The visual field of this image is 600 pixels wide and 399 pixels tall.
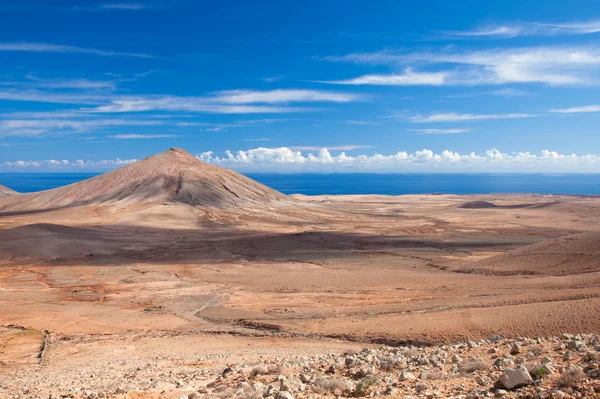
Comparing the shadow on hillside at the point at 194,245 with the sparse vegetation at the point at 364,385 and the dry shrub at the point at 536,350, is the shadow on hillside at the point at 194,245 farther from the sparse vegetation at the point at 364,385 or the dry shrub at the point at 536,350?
the sparse vegetation at the point at 364,385

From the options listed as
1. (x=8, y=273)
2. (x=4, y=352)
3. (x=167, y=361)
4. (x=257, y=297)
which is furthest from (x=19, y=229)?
(x=167, y=361)

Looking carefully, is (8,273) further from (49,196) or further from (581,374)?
(49,196)

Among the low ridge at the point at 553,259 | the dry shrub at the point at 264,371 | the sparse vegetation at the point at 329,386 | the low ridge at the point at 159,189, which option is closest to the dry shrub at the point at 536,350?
the sparse vegetation at the point at 329,386

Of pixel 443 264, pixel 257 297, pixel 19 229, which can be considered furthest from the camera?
pixel 19 229

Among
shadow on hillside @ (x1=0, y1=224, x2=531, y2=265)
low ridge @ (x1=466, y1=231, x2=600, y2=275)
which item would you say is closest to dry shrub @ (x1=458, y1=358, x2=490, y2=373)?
Result: low ridge @ (x1=466, y1=231, x2=600, y2=275)

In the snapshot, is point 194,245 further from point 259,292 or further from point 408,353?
point 408,353

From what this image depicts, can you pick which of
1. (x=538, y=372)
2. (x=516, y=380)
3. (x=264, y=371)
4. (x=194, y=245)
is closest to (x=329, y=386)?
(x=264, y=371)
